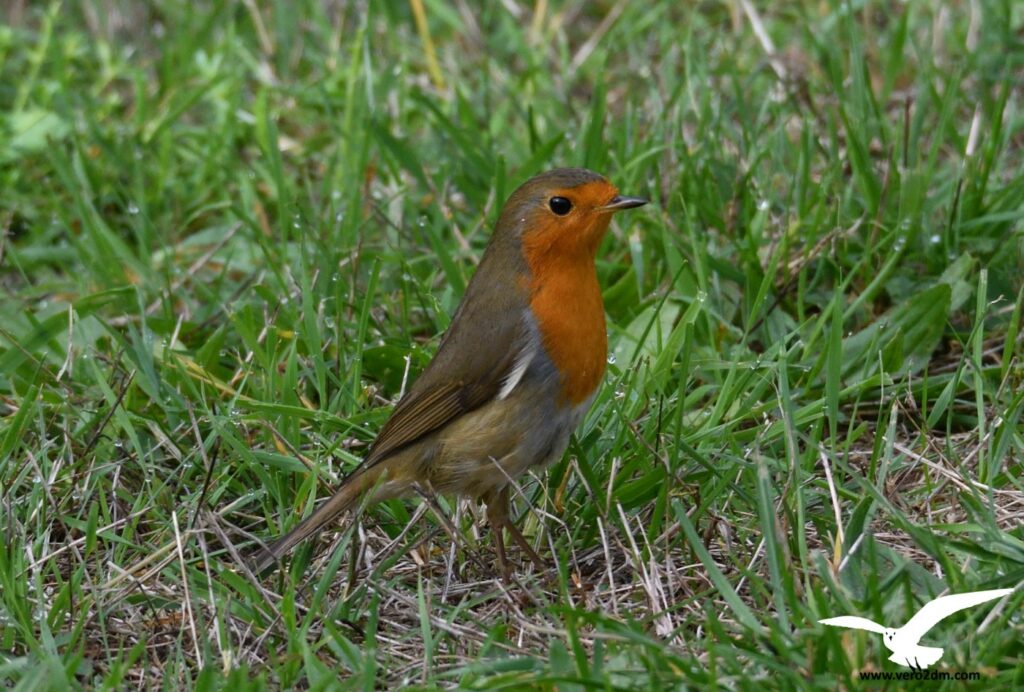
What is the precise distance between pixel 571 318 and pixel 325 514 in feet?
2.77

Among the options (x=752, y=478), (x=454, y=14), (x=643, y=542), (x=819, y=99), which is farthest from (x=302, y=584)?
(x=454, y=14)

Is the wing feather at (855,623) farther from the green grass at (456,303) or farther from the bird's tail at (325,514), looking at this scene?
the bird's tail at (325,514)

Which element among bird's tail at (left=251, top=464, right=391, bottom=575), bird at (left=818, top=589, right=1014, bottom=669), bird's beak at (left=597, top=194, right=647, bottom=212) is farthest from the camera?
bird's beak at (left=597, top=194, right=647, bottom=212)

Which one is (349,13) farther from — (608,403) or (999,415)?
(999,415)

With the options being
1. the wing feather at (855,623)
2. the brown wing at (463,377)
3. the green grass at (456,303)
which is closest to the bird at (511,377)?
the brown wing at (463,377)

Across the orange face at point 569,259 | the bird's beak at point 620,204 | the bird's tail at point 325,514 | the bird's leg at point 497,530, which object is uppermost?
the bird's beak at point 620,204

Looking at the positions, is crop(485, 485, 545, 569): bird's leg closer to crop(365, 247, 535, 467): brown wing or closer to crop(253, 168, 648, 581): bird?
crop(253, 168, 648, 581): bird

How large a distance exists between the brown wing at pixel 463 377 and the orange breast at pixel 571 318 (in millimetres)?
72

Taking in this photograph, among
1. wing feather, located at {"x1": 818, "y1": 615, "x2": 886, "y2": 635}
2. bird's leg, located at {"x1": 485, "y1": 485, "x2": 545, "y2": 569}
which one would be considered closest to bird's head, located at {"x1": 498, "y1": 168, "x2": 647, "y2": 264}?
bird's leg, located at {"x1": 485, "y1": 485, "x2": 545, "y2": 569}

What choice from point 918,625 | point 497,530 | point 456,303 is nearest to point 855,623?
point 918,625

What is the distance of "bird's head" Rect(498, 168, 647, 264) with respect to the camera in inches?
161

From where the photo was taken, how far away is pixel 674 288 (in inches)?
191

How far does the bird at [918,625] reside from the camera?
116 inches

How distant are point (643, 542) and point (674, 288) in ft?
4.16
